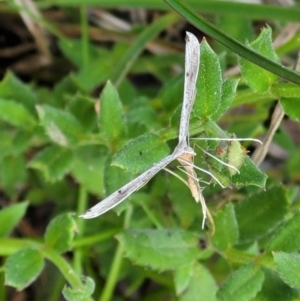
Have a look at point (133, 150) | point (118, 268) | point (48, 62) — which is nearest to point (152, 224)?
point (118, 268)

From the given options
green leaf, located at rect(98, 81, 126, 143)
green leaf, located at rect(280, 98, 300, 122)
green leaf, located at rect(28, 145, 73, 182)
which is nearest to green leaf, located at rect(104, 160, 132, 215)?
green leaf, located at rect(98, 81, 126, 143)

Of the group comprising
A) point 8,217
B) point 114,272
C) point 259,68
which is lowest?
point 114,272

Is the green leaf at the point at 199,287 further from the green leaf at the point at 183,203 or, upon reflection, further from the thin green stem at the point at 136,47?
the thin green stem at the point at 136,47

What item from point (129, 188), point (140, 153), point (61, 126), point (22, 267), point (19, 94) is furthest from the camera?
point (19, 94)

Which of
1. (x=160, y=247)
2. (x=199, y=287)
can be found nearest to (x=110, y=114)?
(x=160, y=247)

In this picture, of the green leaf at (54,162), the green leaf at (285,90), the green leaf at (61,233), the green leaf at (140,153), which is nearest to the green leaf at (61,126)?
the green leaf at (54,162)

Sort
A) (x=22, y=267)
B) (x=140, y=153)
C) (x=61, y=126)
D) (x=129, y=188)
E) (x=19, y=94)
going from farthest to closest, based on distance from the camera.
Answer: (x=19, y=94) → (x=61, y=126) → (x=22, y=267) → (x=140, y=153) → (x=129, y=188)

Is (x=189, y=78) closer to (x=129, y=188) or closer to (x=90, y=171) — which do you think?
(x=129, y=188)
